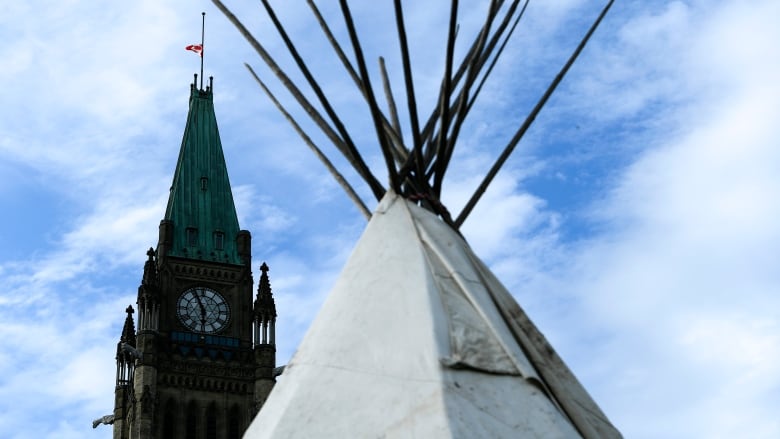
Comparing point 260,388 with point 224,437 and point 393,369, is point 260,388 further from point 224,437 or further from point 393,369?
point 393,369

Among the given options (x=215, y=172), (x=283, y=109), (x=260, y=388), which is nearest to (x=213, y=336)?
(x=260, y=388)

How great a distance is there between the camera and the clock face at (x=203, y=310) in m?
65.6

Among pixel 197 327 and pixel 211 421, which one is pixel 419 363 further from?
pixel 197 327

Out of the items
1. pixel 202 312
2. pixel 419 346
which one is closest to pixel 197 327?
pixel 202 312

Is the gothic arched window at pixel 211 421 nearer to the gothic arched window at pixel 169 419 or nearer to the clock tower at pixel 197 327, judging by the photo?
the clock tower at pixel 197 327

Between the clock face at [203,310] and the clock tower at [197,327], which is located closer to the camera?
the clock tower at [197,327]

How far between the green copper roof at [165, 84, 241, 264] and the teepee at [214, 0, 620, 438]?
5858 centimetres

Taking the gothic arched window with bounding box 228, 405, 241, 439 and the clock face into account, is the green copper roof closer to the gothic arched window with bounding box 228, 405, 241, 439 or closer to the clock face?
the clock face

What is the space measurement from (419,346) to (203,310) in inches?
2348

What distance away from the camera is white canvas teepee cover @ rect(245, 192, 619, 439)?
6848 mm

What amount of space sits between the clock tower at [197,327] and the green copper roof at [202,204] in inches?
1.9

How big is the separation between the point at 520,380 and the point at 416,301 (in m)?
0.72

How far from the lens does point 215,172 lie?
68.4 metres

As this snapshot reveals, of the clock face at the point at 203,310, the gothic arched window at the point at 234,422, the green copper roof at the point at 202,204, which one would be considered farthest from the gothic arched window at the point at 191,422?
the green copper roof at the point at 202,204
